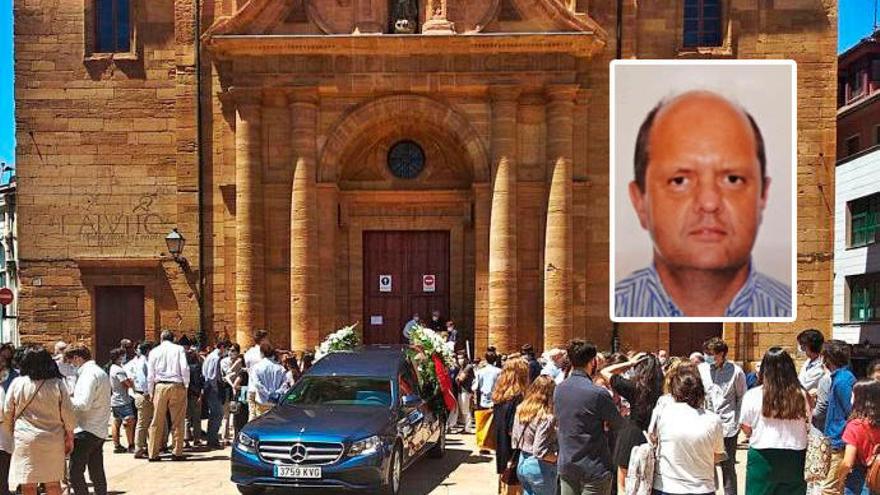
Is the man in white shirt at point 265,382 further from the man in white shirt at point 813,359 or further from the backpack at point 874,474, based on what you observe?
the backpack at point 874,474

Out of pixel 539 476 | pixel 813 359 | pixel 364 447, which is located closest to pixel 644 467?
pixel 539 476

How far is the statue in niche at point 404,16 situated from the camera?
713 inches

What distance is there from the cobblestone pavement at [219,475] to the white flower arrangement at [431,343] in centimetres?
151

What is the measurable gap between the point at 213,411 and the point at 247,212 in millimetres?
6378

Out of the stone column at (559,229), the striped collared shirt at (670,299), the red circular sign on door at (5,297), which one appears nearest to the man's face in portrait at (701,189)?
the striped collared shirt at (670,299)

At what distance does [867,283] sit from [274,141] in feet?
72.7

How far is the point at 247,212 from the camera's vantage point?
59.9 ft

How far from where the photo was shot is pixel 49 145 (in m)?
19.3

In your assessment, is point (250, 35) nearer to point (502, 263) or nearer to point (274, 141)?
point (274, 141)

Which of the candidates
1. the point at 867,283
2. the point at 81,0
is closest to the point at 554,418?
the point at 81,0

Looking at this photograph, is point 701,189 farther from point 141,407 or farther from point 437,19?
point 141,407

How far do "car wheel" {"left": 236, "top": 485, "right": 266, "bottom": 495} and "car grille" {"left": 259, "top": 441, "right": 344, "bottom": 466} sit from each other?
51cm

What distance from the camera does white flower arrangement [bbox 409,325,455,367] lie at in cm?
1268

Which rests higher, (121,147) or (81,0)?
(81,0)
